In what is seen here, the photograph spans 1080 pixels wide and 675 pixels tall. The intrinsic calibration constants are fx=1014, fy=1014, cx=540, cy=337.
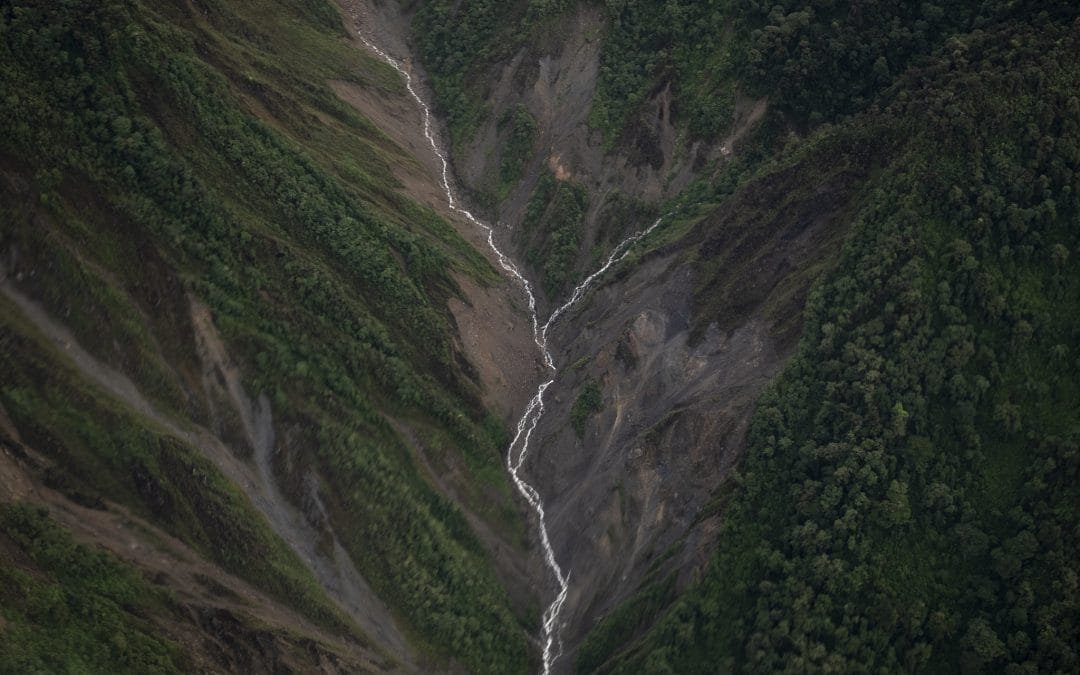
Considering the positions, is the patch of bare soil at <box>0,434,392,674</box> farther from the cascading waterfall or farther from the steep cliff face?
the steep cliff face

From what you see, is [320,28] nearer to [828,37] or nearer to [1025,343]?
[828,37]

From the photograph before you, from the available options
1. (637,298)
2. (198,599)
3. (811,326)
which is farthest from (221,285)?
(811,326)

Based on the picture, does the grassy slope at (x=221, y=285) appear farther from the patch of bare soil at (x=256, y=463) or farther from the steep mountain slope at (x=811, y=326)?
the steep mountain slope at (x=811, y=326)

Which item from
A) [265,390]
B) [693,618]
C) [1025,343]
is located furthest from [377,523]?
[1025,343]

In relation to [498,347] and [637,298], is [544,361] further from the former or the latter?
[637,298]

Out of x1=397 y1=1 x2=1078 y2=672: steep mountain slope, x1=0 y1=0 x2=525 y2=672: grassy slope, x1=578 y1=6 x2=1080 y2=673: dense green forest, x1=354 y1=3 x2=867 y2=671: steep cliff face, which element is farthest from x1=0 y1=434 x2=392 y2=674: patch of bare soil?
x1=578 y1=6 x2=1080 y2=673: dense green forest

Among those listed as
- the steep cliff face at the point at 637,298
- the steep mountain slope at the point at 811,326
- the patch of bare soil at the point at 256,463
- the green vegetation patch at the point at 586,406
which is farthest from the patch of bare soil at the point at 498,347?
the patch of bare soil at the point at 256,463
